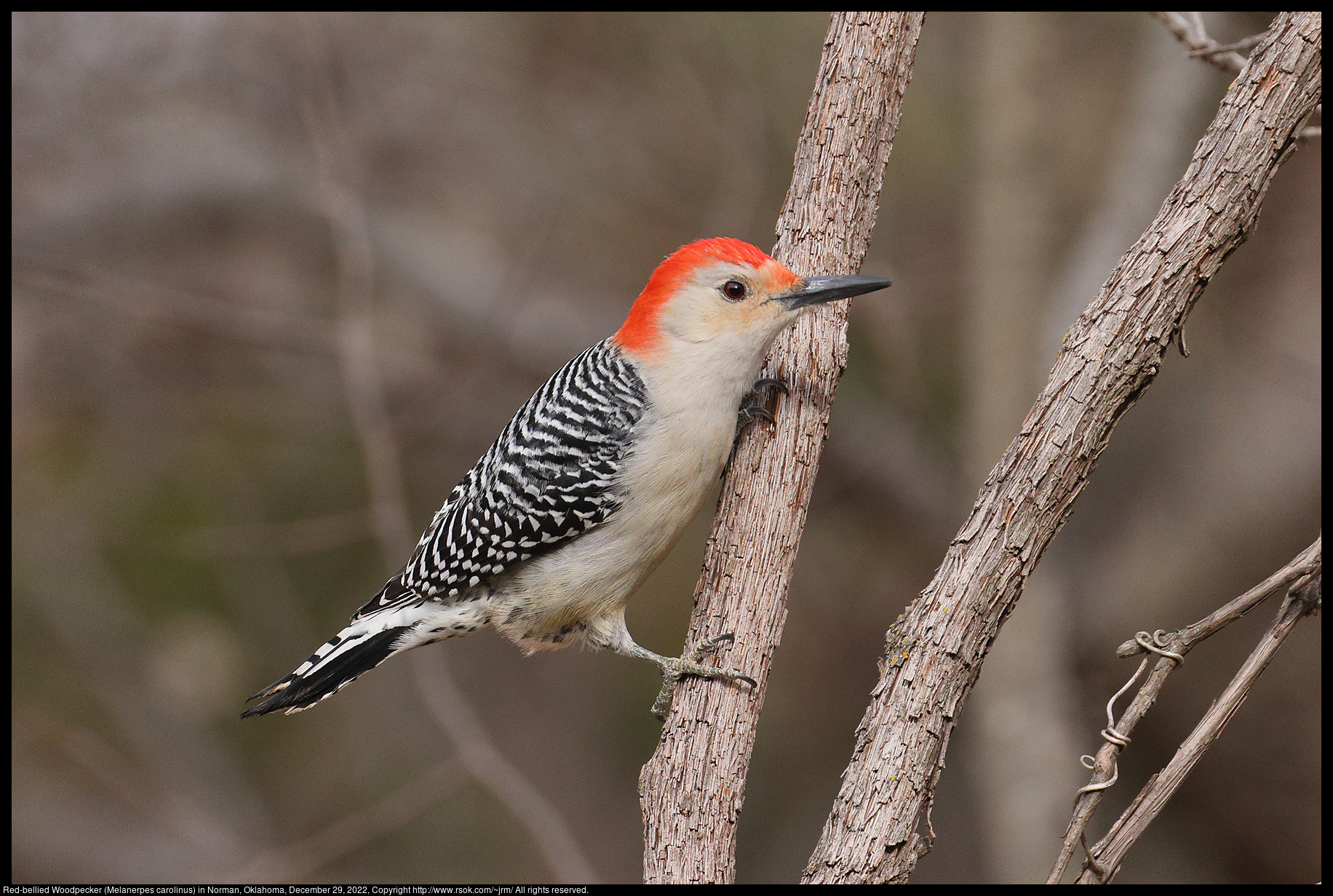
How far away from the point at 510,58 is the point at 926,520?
4161mm

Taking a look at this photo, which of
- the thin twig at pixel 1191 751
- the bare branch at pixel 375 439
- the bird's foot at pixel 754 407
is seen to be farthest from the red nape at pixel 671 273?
the bare branch at pixel 375 439

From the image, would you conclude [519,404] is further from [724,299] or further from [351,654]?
[724,299]

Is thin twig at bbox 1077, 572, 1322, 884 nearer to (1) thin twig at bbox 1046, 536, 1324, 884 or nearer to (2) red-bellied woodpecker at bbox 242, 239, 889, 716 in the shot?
(1) thin twig at bbox 1046, 536, 1324, 884

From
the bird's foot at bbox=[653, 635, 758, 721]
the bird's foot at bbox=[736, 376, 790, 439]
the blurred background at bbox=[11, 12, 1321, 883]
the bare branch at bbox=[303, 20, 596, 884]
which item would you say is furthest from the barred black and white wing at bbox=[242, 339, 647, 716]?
the blurred background at bbox=[11, 12, 1321, 883]

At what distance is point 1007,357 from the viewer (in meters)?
5.40

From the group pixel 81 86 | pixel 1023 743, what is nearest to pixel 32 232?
pixel 81 86

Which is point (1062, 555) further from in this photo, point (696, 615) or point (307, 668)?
point (307, 668)

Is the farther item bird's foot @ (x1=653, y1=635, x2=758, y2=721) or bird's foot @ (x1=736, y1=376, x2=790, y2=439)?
bird's foot @ (x1=736, y1=376, x2=790, y2=439)

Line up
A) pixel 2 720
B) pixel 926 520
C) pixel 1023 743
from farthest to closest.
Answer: pixel 926 520
pixel 1023 743
pixel 2 720

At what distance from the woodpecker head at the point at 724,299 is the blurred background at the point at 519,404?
84.9 inches

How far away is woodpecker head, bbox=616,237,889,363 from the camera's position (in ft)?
9.23

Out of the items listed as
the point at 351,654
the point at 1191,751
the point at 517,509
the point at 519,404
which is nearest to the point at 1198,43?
the point at 1191,751

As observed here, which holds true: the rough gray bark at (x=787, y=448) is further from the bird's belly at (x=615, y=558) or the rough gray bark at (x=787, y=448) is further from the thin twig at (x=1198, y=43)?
the thin twig at (x=1198, y=43)

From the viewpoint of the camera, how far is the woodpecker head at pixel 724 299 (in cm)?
281
